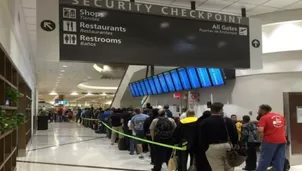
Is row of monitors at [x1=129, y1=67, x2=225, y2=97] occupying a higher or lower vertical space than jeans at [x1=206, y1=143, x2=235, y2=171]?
higher

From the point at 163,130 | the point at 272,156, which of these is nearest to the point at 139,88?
the point at 163,130

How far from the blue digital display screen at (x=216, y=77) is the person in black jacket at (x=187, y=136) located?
2.82 metres

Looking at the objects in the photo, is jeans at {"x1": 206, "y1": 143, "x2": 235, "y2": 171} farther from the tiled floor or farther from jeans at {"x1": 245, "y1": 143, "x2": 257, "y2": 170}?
the tiled floor

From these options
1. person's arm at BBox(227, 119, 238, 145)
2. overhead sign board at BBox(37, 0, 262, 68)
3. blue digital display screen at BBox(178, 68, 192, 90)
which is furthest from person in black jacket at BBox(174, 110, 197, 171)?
blue digital display screen at BBox(178, 68, 192, 90)

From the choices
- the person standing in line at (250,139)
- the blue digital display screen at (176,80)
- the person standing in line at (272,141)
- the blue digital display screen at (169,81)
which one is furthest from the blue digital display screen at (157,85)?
the person standing in line at (272,141)

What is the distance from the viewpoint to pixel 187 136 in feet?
18.7

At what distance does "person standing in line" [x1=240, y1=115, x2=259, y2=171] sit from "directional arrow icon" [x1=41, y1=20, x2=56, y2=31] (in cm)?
463

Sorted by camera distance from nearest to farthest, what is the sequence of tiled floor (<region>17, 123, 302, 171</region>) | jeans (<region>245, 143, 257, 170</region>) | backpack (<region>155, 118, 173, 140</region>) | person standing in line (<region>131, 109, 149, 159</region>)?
backpack (<region>155, 118, 173, 140</region>) → jeans (<region>245, 143, 257, 170</region>) → tiled floor (<region>17, 123, 302, 171</region>) → person standing in line (<region>131, 109, 149, 159</region>)

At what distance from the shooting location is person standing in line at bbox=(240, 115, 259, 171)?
6922 millimetres

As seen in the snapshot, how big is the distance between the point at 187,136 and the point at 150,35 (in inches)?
81.2

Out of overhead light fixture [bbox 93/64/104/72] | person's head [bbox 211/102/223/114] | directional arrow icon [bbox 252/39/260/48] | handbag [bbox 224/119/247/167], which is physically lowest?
handbag [bbox 224/119/247/167]

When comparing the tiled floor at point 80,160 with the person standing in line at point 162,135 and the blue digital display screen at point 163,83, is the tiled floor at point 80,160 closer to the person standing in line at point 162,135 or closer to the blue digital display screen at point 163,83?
the person standing in line at point 162,135

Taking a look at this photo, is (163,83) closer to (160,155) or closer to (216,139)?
(160,155)

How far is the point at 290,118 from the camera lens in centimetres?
751
